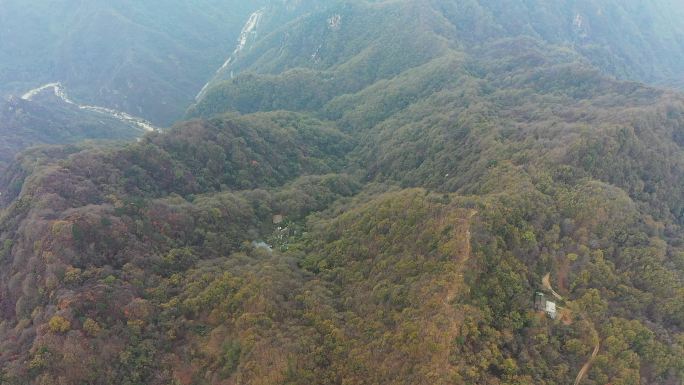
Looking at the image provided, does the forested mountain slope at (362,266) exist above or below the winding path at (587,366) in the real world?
above

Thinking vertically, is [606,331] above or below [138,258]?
below

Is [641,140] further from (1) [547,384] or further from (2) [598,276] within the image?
(1) [547,384]

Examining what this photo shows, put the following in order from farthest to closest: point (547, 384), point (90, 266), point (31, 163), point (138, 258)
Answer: point (31, 163)
point (138, 258)
point (90, 266)
point (547, 384)

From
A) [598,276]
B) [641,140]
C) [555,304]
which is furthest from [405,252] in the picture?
[641,140]

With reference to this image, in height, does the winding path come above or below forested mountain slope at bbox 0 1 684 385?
below

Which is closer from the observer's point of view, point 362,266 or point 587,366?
point 587,366

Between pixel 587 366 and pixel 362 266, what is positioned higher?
pixel 362 266

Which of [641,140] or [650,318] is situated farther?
[641,140]

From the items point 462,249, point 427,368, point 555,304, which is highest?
point 462,249
